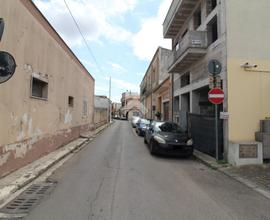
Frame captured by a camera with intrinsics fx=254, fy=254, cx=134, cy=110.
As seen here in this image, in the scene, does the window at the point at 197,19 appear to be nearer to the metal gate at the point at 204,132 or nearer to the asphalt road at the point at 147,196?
the metal gate at the point at 204,132

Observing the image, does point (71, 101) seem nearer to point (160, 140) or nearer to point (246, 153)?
point (160, 140)

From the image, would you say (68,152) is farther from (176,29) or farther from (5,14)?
(176,29)

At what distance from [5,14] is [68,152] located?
6459mm

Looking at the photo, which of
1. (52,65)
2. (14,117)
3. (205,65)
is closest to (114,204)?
(14,117)

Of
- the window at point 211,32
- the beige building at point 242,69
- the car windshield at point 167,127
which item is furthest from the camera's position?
the window at point 211,32

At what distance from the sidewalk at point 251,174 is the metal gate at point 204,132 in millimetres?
1084

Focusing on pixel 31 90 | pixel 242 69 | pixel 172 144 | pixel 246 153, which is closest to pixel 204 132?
pixel 172 144

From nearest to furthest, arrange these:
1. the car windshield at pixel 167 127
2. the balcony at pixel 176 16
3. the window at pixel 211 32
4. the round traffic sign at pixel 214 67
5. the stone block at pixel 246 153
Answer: the stone block at pixel 246 153, the round traffic sign at pixel 214 67, the car windshield at pixel 167 127, the window at pixel 211 32, the balcony at pixel 176 16

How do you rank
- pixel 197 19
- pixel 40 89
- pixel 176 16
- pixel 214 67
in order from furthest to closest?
pixel 176 16 < pixel 197 19 < pixel 40 89 < pixel 214 67

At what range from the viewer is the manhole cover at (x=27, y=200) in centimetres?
443

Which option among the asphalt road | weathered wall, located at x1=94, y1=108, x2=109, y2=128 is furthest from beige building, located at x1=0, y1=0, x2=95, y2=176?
weathered wall, located at x1=94, y1=108, x2=109, y2=128

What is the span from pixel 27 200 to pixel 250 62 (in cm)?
918

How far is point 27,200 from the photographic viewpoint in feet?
16.6

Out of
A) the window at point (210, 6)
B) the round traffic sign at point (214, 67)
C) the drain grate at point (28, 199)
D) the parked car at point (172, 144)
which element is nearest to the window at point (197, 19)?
the window at point (210, 6)
